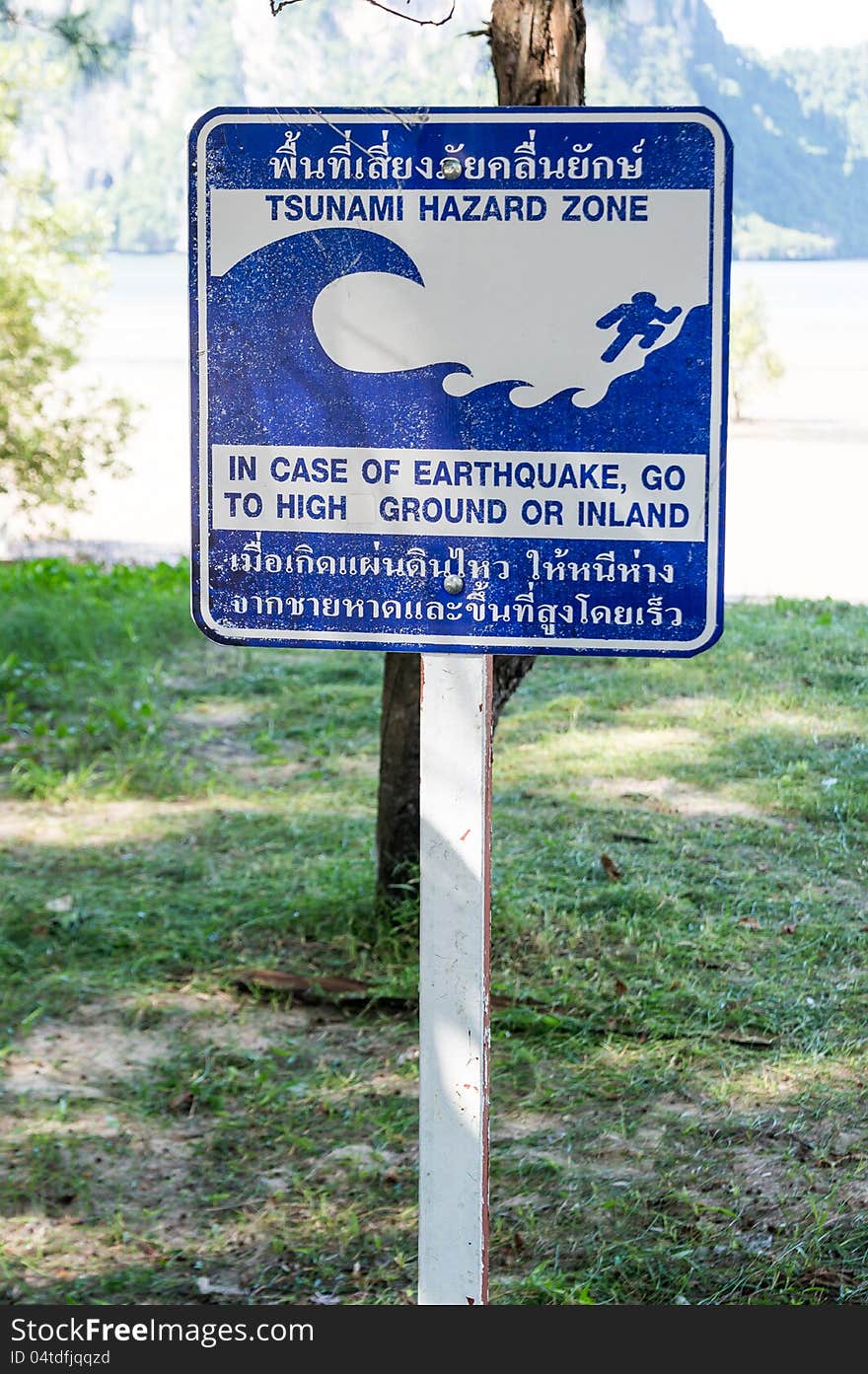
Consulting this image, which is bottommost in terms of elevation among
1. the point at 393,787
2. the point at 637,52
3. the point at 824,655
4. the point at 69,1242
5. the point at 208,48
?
the point at 69,1242

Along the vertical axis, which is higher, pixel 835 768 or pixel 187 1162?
pixel 835 768

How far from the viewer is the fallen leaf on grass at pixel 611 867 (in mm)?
4281

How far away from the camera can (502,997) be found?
361cm

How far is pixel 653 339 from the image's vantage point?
4.75 ft

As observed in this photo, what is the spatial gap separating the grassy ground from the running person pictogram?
5.49 ft

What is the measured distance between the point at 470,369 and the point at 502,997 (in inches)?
93.6

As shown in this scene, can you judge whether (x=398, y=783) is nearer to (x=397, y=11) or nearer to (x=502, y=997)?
(x=502, y=997)

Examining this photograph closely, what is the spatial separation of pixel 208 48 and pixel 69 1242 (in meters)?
50.6

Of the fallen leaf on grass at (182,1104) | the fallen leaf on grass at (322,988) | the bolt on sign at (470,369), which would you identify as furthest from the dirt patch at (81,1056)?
the bolt on sign at (470,369)

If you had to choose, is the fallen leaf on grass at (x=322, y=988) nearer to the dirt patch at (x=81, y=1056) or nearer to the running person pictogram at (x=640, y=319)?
the dirt patch at (x=81, y=1056)

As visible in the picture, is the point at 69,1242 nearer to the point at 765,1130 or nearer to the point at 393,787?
the point at 765,1130

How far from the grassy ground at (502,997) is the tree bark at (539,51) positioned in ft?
6.67

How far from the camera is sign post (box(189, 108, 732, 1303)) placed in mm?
1452

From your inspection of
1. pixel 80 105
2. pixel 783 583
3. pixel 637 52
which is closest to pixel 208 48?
pixel 80 105
